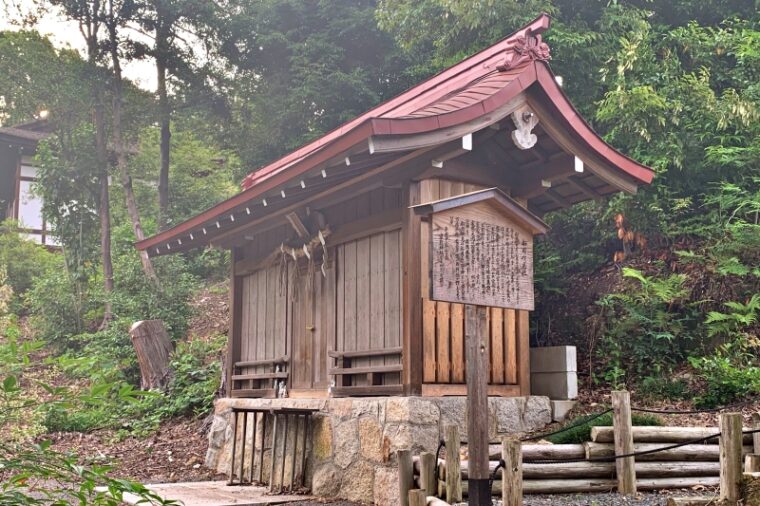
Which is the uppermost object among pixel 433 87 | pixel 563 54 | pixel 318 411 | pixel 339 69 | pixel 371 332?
pixel 339 69

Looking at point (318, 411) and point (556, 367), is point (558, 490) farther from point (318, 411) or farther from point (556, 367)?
point (318, 411)

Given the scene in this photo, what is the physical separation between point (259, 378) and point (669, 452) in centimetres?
544

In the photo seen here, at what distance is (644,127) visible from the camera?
12.2 meters

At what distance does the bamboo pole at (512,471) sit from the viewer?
561 cm

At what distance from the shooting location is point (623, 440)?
288 inches

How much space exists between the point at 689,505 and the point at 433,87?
250 inches

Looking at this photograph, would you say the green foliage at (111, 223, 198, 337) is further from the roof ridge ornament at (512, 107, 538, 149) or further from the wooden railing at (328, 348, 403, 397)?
the roof ridge ornament at (512, 107, 538, 149)

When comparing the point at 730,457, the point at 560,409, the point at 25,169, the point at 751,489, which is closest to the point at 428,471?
the point at 730,457

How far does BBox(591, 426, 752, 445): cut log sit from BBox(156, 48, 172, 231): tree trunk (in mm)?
17735

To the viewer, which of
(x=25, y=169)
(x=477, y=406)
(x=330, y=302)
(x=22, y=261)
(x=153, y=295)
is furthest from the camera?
(x=25, y=169)

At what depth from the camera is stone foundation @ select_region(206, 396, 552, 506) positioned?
25.3ft

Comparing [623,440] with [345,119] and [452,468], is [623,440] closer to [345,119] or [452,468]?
[452,468]

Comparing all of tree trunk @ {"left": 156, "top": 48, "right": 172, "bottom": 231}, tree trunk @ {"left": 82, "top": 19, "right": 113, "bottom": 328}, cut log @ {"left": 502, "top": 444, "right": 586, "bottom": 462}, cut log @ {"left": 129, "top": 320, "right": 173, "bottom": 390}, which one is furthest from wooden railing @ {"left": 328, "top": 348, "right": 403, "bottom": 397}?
tree trunk @ {"left": 156, "top": 48, "right": 172, "bottom": 231}

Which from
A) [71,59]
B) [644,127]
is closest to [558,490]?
[644,127]
